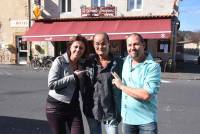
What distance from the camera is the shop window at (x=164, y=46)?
2699 centimetres

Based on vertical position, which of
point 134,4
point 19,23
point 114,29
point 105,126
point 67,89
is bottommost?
point 105,126

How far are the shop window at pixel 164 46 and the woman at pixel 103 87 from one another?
75.5ft

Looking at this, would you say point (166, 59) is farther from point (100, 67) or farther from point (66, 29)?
point (100, 67)

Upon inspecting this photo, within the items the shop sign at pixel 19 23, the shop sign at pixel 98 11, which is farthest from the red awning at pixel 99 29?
the shop sign at pixel 19 23

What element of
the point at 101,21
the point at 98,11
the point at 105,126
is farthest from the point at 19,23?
the point at 105,126

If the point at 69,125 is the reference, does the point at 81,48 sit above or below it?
above

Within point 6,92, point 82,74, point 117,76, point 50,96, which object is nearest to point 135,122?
point 117,76

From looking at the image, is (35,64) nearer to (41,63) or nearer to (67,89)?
(41,63)

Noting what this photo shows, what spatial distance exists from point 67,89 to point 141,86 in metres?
0.95

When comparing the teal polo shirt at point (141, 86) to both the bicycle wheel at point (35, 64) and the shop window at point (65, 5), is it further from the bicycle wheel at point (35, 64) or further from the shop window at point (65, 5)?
the shop window at point (65, 5)

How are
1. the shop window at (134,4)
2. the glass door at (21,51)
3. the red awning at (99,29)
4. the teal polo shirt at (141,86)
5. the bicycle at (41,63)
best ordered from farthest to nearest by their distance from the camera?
1. the glass door at (21,51)
2. the shop window at (134,4)
3. the bicycle at (41,63)
4. the red awning at (99,29)
5. the teal polo shirt at (141,86)

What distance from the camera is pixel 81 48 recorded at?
4438 millimetres

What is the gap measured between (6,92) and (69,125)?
9.13 meters

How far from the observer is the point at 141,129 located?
4.01 m
